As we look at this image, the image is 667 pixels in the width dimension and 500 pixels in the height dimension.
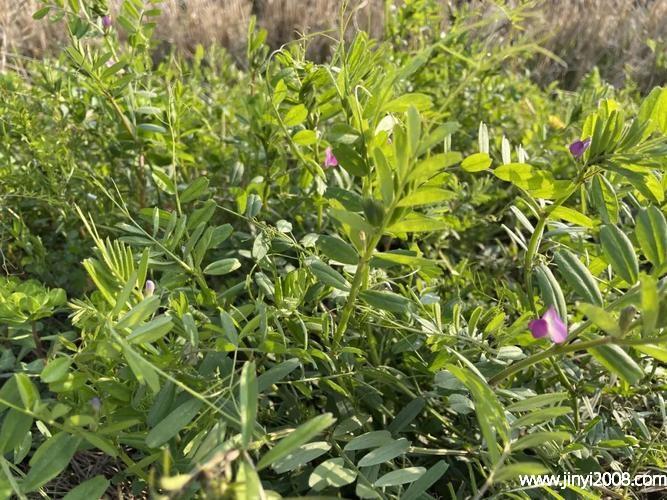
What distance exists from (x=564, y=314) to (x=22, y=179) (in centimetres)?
97

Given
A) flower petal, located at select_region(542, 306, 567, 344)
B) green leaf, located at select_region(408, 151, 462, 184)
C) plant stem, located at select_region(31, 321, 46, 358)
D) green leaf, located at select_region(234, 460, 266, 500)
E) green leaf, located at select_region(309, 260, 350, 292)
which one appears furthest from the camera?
plant stem, located at select_region(31, 321, 46, 358)

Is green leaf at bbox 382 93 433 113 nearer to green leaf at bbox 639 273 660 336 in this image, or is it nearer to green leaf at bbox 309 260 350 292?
green leaf at bbox 309 260 350 292

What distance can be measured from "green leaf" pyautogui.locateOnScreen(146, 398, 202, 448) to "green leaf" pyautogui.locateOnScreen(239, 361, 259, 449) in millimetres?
109

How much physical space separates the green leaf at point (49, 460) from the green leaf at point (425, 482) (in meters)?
0.38

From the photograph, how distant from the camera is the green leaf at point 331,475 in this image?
2.41 feet

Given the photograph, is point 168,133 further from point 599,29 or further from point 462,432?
point 599,29

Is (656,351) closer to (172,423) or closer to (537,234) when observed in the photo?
(537,234)

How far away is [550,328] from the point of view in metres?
0.73

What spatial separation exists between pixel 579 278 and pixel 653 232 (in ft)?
0.31

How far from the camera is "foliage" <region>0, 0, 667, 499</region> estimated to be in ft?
2.27

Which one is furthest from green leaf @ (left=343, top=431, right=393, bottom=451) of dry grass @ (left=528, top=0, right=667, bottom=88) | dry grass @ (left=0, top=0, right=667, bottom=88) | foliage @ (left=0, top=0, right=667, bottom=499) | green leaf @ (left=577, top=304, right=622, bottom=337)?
dry grass @ (left=528, top=0, right=667, bottom=88)

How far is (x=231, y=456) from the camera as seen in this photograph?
54cm

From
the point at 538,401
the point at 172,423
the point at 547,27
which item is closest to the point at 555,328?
the point at 538,401

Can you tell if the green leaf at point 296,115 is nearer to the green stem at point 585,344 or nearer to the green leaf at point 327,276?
the green leaf at point 327,276
